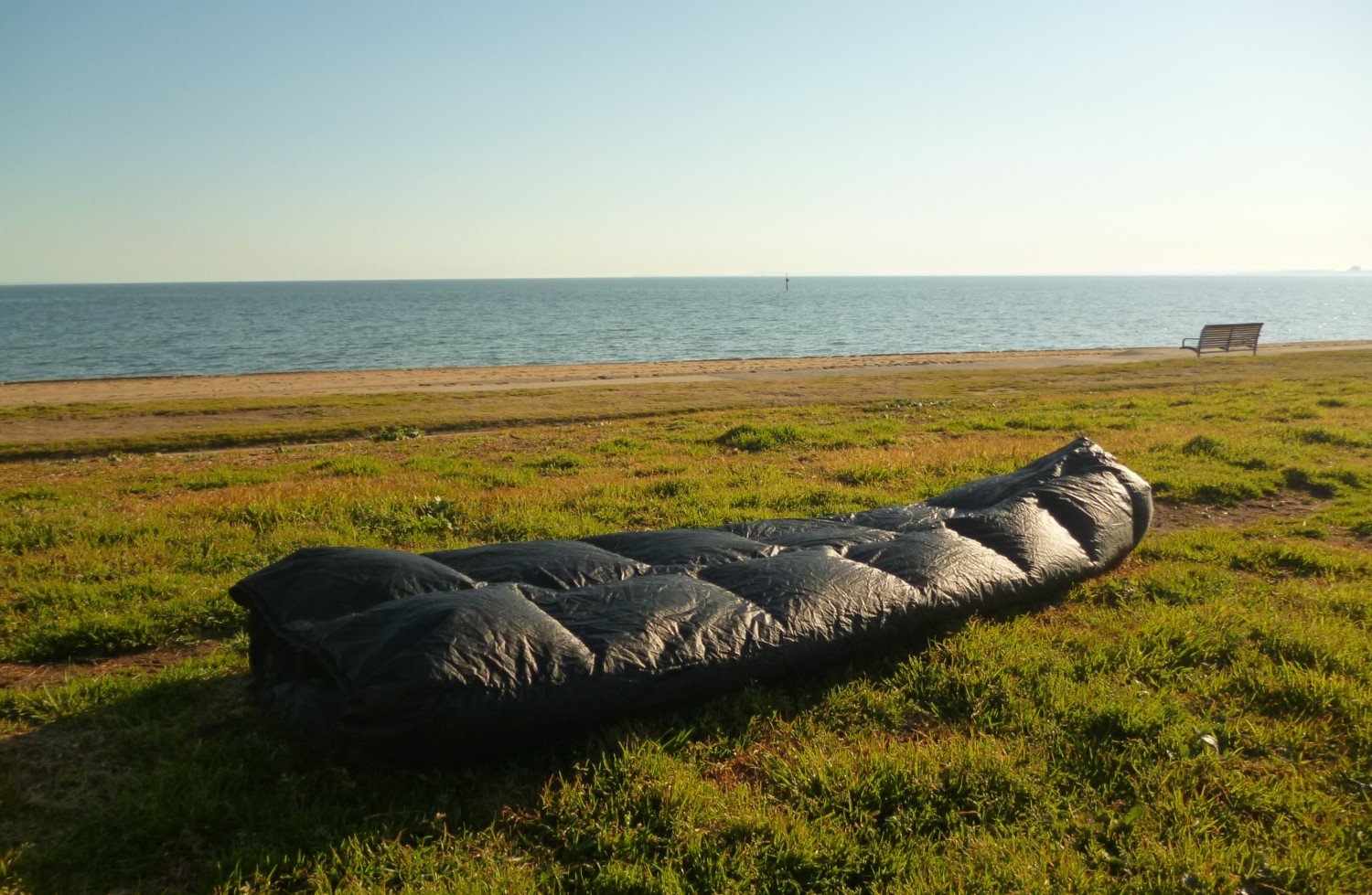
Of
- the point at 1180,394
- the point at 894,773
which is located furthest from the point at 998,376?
the point at 894,773

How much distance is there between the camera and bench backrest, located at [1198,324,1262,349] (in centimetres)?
3195

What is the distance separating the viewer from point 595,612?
14.1ft

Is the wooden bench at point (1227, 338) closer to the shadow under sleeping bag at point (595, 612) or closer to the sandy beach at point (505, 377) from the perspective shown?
the sandy beach at point (505, 377)

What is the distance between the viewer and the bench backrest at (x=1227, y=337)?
3195 cm

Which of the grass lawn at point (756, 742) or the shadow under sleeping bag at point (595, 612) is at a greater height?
the shadow under sleeping bag at point (595, 612)

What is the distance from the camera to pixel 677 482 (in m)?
9.58

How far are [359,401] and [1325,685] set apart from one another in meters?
20.3

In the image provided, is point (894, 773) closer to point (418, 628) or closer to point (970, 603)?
point (970, 603)

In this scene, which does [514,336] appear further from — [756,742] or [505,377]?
[756,742]

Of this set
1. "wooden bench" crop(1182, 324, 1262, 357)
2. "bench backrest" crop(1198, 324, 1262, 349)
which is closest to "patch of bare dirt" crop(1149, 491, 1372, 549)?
"wooden bench" crop(1182, 324, 1262, 357)

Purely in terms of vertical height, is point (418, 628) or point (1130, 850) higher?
point (418, 628)

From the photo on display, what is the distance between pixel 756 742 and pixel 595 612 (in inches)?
39.2

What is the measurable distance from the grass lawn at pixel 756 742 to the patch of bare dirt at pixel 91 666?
25 mm

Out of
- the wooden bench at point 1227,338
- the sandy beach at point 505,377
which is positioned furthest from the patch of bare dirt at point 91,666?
the wooden bench at point 1227,338
